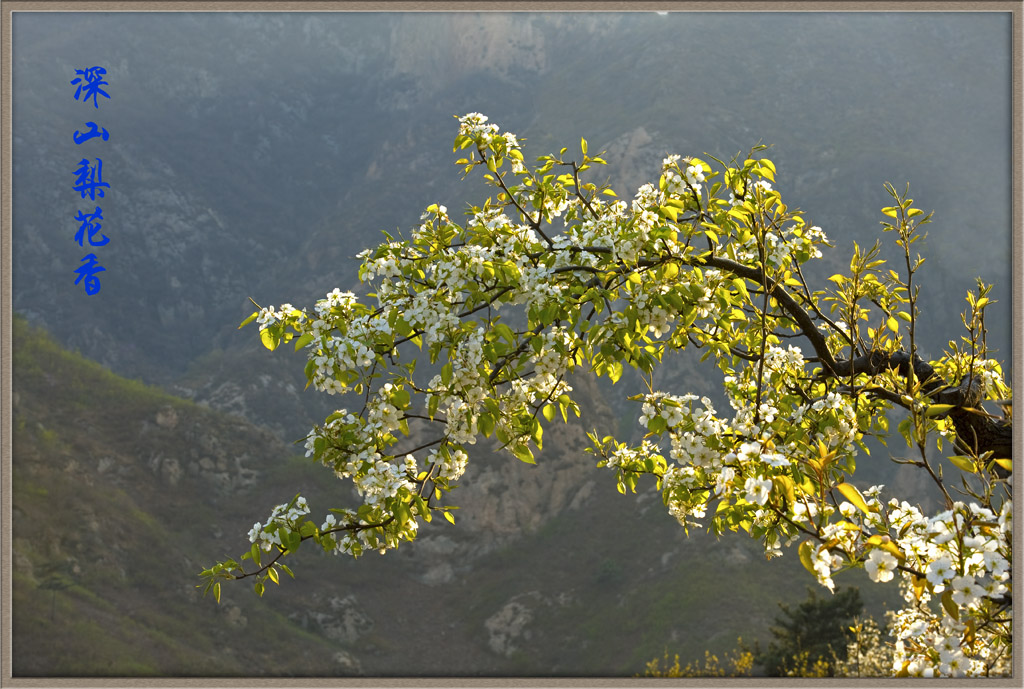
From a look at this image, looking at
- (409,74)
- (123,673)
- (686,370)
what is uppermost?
(409,74)

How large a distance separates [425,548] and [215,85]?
37864 millimetres

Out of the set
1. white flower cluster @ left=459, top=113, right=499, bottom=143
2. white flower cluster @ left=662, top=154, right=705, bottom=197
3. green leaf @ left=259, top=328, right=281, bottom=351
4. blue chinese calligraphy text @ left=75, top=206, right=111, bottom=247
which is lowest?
green leaf @ left=259, top=328, right=281, bottom=351

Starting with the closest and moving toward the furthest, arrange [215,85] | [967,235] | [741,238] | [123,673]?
[741,238]
[123,673]
[967,235]
[215,85]

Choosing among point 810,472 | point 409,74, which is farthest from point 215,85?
point 810,472

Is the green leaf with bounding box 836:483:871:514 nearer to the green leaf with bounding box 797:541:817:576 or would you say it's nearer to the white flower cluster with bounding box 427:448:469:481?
the green leaf with bounding box 797:541:817:576

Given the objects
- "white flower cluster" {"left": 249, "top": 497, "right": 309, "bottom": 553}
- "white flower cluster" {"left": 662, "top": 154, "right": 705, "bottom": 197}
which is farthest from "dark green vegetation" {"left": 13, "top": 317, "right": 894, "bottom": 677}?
"white flower cluster" {"left": 662, "top": 154, "right": 705, "bottom": 197}

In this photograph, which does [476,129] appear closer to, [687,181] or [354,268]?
[687,181]

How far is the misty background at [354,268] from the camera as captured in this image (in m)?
13.9

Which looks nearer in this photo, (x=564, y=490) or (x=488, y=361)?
(x=488, y=361)

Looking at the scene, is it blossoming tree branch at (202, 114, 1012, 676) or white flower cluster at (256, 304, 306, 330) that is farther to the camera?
white flower cluster at (256, 304, 306, 330)

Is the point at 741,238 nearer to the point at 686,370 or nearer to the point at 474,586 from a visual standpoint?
the point at 474,586

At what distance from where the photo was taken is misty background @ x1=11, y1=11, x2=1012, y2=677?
13.9 m

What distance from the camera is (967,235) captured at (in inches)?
1133

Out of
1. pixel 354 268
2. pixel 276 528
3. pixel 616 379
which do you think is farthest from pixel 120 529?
pixel 354 268
